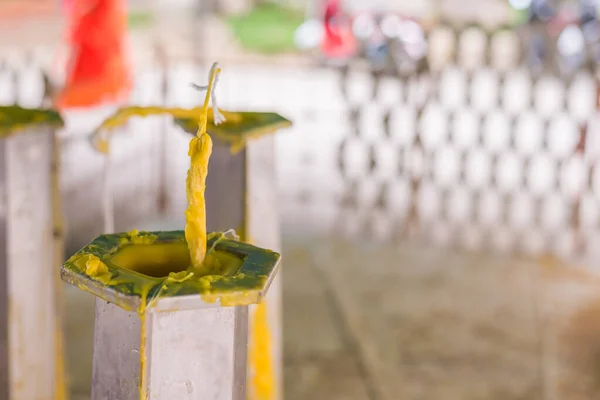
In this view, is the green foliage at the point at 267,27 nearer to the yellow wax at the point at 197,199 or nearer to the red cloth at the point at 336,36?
the red cloth at the point at 336,36

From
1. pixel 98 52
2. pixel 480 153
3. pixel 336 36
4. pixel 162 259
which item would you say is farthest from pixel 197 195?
pixel 336 36

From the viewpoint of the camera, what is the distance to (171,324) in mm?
938

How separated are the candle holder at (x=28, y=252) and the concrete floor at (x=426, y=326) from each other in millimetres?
747

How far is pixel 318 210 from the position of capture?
4254 millimetres

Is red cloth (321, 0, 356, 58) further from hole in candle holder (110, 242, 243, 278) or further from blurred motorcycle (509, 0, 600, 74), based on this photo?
hole in candle holder (110, 242, 243, 278)

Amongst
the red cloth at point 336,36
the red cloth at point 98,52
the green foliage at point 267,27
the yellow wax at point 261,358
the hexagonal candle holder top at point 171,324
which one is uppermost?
the green foliage at point 267,27

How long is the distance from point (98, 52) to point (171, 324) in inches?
146

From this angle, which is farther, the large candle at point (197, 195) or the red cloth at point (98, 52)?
the red cloth at point (98, 52)

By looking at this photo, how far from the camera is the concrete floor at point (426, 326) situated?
252cm

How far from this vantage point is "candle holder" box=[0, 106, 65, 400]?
1.60m

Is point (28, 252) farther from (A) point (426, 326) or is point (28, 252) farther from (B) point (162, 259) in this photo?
(A) point (426, 326)

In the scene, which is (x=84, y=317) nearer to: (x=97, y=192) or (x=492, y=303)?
(x=97, y=192)

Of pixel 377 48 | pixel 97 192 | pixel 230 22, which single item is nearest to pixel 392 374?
pixel 97 192

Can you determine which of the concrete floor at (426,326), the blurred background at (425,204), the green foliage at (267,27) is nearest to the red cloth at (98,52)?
the blurred background at (425,204)
